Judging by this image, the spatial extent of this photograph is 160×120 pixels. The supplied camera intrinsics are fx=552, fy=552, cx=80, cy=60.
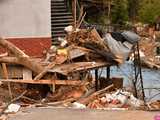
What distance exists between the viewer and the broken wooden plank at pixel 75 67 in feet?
47.0

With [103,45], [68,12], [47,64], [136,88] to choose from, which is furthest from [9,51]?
[68,12]

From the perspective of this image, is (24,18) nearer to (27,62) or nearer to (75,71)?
(27,62)

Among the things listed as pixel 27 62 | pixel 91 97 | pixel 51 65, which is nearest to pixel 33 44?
pixel 27 62

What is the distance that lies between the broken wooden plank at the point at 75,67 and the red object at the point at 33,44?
6264mm

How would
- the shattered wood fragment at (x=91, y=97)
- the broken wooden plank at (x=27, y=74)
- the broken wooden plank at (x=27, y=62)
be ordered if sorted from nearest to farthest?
the shattered wood fragment at (x=91, y=97)
the broken wooden plank at (x=27, y=62)
the broken wooden plank at (x=27, y=74)

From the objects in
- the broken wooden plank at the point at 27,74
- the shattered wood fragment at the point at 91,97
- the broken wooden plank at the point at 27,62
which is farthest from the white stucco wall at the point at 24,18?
the shattered wood fragment at the point at 91,97

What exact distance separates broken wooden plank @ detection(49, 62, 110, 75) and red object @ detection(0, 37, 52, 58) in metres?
6.26

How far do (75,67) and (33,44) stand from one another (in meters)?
6.95

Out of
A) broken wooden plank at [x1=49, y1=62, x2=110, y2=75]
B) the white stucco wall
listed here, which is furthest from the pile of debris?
the white stucco wall

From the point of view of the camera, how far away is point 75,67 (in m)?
14.4

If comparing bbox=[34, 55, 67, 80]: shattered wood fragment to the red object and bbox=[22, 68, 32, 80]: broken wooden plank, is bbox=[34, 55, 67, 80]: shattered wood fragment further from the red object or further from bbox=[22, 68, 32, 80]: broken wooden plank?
the red object

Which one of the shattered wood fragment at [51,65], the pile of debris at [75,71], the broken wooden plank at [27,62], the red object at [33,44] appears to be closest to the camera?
the pile of debris at [75,71]

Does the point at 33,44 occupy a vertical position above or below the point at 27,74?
above

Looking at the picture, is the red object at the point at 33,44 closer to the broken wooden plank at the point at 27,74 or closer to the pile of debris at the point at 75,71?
the pile of debris at the point at 75,71
